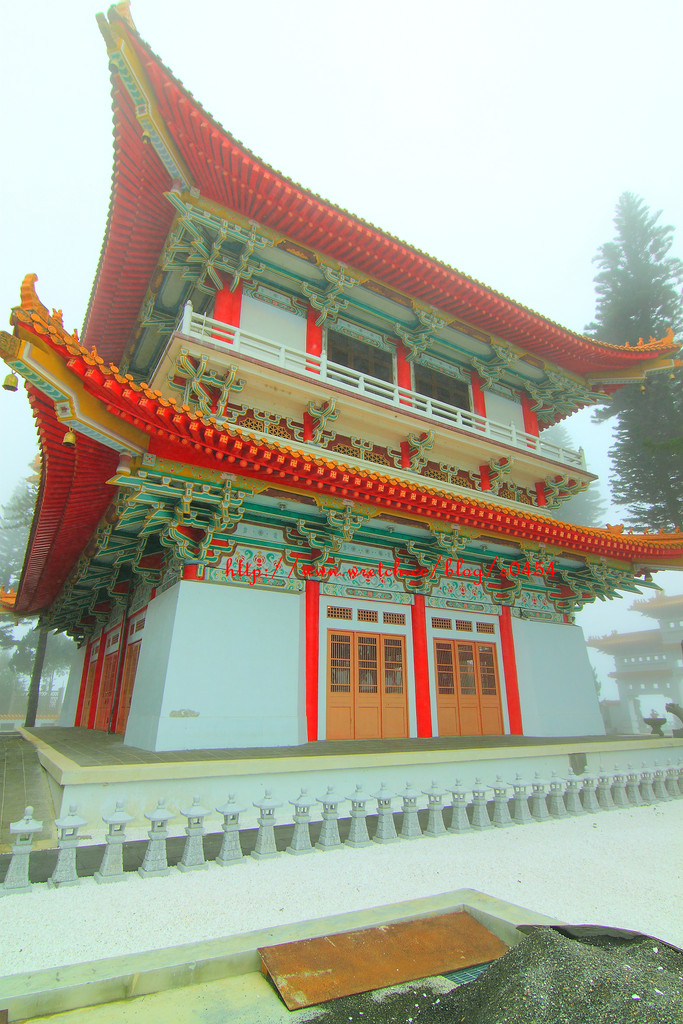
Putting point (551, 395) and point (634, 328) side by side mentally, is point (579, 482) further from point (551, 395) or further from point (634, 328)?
point (634, 328)

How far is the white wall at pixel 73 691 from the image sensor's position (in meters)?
17.4

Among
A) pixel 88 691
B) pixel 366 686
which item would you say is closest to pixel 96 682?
pixel 88 691

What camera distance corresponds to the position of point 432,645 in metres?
10.5

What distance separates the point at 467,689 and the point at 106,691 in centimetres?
902

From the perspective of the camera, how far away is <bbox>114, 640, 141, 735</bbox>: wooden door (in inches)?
434

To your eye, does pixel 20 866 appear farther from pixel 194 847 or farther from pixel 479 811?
pixel 479 811

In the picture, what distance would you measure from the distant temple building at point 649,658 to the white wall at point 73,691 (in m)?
33.5

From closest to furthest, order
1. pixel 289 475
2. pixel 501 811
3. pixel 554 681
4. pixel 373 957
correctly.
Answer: pixel 373 957 → pixel 501 811 → pixel 289 475 → pixel 554 681

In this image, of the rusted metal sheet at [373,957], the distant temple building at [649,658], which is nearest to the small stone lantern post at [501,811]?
the rusted metal sheet at [373,957]

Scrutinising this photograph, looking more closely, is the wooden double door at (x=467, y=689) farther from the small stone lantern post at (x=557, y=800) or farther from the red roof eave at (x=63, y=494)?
the red roof eave at (x=63, y=494)

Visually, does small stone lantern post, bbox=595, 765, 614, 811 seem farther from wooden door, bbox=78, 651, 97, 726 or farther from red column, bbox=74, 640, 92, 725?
red column, bbox=74, 640, 92, 725

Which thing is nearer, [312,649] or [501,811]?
[501,811]

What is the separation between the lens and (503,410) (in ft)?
46.2

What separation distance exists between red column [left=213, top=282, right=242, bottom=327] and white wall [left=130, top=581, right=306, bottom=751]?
5.12m
